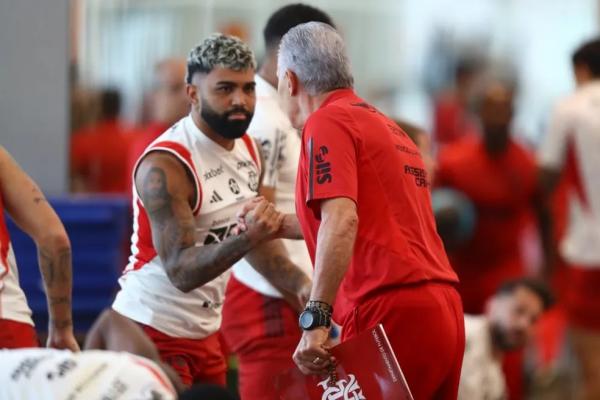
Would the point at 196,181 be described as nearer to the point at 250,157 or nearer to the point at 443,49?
the point at 250,157

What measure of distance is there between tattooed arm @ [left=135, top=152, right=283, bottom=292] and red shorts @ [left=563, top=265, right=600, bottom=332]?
4.60 metres

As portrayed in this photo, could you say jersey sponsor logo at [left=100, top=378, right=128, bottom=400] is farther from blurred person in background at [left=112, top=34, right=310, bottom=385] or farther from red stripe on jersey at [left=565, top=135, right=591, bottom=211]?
red stripe on jersey at [left=565, top=135, right=591, bottom=211]

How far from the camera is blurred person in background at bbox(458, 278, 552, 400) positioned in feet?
24.1

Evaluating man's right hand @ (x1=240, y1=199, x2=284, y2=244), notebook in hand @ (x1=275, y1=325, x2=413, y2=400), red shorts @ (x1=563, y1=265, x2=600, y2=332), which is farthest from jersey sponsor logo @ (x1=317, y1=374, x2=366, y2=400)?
red shorts @ (x1=563, y1=265, x2=600, y2=332)

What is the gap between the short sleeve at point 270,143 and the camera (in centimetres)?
576

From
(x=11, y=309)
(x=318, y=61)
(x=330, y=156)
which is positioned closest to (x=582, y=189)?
(x=318, y=61)

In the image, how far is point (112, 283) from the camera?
26.4ft

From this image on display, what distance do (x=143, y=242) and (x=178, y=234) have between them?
1.12 ft

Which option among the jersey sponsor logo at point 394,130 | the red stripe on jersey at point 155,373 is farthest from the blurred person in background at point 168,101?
the red stripe on jersey at point 155,373

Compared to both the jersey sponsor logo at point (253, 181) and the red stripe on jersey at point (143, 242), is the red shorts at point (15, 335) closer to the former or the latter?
the red stripe on jersey at point (143, 242)

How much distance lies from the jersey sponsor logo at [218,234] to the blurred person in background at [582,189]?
13.3ft

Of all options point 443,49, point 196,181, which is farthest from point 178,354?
point 443,49

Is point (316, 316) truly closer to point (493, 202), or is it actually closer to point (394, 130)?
point (394, 130)

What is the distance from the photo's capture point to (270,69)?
609 cm
